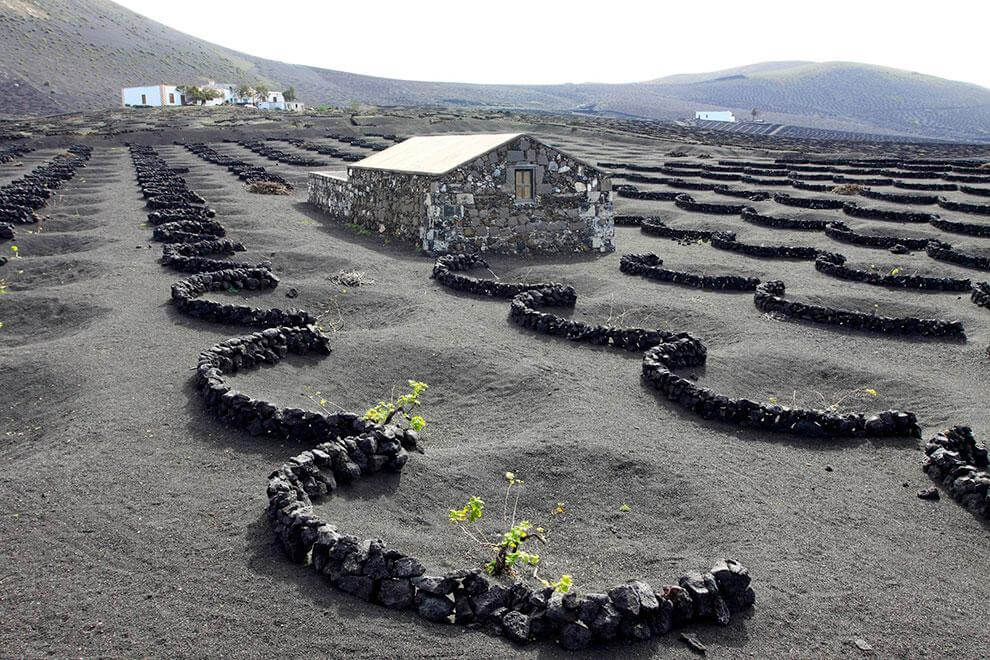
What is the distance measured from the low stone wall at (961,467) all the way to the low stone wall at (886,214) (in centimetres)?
2423

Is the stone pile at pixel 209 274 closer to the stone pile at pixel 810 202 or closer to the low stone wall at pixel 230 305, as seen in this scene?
the low stone wall at pixel 230 305

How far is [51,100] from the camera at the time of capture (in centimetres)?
12750

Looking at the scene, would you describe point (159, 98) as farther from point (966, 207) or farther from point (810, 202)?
point (966, 207)

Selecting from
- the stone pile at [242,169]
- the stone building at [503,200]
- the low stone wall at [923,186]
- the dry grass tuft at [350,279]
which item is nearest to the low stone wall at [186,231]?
the stone building at [503,200]

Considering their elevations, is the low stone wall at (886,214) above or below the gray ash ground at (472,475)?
above

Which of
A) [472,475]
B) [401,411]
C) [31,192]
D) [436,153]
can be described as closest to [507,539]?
[472,475]

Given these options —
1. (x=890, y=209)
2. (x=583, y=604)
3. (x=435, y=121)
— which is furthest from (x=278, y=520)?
(x=435, y=121)

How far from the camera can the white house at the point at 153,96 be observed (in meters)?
134

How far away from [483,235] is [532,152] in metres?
2.93

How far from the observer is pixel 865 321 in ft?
57.4

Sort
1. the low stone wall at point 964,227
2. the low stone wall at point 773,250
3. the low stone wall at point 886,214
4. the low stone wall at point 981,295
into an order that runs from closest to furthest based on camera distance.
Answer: the low stone wall at point 981,295 < the low stone wall at point 773,250 < the low stone wall at point 964,227 < the low stone wall at point 886,214

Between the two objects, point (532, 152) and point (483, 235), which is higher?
point (532, 152)

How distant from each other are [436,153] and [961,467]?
2034 cm

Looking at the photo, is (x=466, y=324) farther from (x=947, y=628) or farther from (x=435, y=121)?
(x=435, y=121)
